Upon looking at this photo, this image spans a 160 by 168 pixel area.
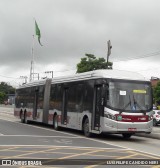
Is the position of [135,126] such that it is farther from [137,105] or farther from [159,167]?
[159,167]

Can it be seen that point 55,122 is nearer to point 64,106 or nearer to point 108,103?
point 64,106

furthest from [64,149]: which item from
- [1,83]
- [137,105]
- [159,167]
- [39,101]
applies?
[1,83]

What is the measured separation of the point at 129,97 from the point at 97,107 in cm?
156

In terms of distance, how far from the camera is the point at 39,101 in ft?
93.0

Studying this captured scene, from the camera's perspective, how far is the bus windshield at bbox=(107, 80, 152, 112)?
18.4 meters

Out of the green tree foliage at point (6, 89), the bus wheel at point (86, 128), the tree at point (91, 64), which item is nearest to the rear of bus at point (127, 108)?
the bus wheel at point (86, 128)

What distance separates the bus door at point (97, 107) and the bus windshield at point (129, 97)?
663mm

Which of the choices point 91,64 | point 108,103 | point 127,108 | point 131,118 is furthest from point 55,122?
point 91,64

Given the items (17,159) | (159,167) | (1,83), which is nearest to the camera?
(159,167)

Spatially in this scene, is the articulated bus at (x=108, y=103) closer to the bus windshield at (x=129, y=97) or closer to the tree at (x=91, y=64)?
the bus windshield at (x=129, y=97)

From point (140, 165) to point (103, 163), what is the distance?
96 centimetres

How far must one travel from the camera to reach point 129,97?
1861 cm

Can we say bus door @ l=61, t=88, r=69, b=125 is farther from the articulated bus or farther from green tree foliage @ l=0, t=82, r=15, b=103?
green tree foliage @ l=0, t=82, r=15, b=103

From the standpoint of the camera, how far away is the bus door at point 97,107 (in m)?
18.8
